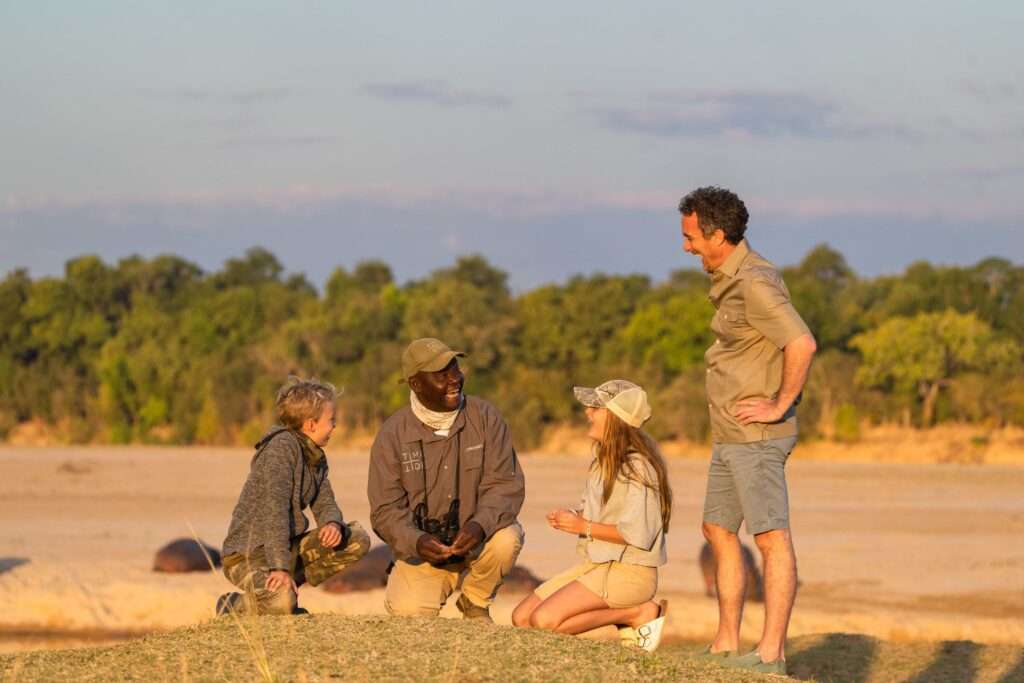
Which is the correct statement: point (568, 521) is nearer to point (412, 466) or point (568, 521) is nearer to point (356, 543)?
point (412, 466)

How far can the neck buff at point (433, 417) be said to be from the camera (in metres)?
7.56

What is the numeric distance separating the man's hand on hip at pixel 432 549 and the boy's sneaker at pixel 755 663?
1.28 meters

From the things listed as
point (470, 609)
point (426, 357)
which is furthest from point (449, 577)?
point (426, 357)

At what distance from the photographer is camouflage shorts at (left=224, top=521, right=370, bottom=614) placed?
734cm

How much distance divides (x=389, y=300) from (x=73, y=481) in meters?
12.2

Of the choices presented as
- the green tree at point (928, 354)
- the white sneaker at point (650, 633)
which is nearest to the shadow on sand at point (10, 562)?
the white sneaker at point (650, 633)

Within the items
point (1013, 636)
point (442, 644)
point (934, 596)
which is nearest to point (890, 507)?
point (934, 596)

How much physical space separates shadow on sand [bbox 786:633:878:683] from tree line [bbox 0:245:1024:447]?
62.2 ft

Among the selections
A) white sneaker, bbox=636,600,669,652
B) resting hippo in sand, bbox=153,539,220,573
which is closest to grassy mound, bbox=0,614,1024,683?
white sneaker, bbox=636,600,669,652

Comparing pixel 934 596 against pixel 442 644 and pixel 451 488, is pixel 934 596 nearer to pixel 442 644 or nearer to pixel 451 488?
pixel 451 488

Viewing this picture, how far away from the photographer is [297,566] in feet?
25.6

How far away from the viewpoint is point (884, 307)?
34500 mm

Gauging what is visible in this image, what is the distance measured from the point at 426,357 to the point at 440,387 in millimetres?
149

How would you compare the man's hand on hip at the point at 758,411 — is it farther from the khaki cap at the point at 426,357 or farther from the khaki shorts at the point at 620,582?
the khaki cap at the point at 426,357
